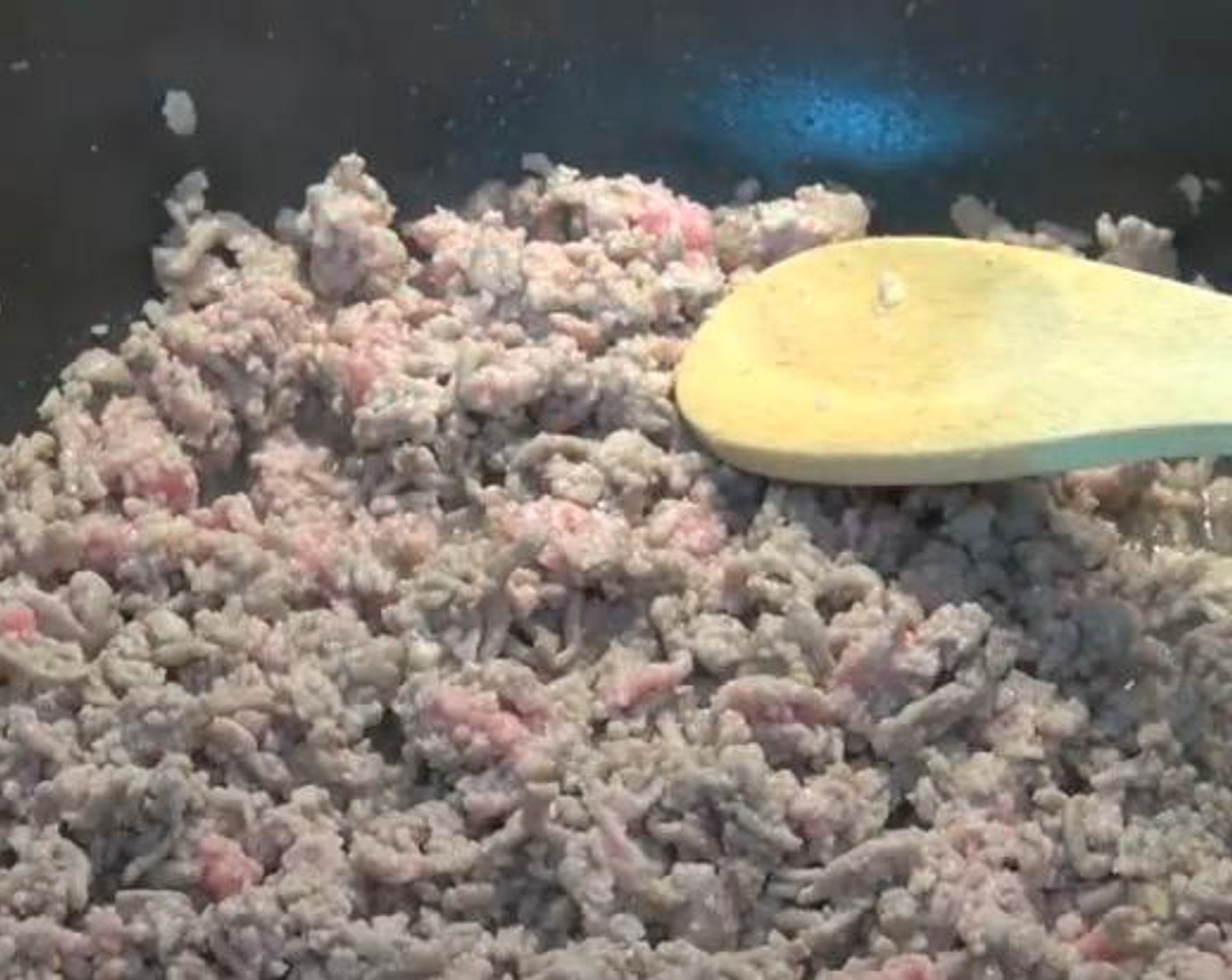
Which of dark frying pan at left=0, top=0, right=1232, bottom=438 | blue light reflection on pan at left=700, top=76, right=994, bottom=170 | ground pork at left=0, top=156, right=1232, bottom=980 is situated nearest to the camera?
ground pork at left=0, top=156, right=1232, bottom=980

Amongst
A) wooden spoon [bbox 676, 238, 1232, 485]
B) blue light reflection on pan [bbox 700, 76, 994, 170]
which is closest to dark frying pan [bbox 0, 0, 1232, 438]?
blue light reflection on pan [bbox 700, 76, 994, 170]

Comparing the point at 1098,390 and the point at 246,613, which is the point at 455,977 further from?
the point at 1098,390

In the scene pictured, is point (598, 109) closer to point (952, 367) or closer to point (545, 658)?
point (952, 367)

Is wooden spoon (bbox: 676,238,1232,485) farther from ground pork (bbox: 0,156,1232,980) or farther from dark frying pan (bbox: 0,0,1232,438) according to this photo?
dark frying pan (bbox: 0,0,1232,438)

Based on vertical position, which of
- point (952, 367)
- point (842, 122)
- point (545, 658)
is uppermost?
point (842, 122)

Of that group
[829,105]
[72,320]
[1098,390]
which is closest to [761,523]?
[1098,390]

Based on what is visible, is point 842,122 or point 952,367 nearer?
point 952,367

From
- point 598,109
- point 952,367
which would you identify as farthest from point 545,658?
point 598,109

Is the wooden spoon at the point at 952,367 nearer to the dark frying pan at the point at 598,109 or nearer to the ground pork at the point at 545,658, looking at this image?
the ground pork at the point at 545,658
